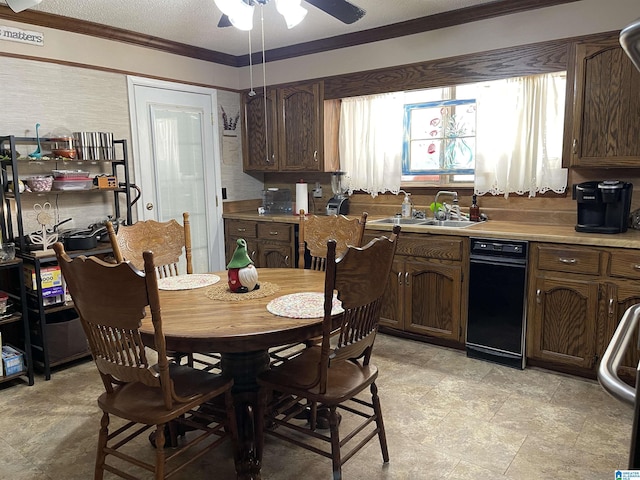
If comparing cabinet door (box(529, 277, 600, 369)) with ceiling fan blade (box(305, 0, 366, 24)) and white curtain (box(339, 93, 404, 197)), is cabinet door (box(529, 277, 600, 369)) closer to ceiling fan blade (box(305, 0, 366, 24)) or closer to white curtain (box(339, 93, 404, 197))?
white curtain (box(339, 93, 404, 197))

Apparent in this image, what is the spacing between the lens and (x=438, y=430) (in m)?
2.40

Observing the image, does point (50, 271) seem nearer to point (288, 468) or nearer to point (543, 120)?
point (288, 468)

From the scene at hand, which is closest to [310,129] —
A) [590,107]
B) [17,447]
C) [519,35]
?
[519,35]

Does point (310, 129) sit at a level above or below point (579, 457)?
above

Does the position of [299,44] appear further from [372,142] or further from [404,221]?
[404,221]

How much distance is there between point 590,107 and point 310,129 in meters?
2.22

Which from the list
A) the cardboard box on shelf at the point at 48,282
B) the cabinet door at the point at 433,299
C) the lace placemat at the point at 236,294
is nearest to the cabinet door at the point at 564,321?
the cabinet door at the point at 433,299

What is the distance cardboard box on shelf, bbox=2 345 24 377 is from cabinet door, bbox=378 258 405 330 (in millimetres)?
2419

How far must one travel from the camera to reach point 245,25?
2.34 meters

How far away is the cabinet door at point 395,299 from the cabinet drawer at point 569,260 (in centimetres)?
96

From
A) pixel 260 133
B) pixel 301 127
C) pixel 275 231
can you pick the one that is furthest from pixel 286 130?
pixel 275 231

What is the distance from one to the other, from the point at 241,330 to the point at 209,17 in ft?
8.59

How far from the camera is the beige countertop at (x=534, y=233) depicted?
8.98ft

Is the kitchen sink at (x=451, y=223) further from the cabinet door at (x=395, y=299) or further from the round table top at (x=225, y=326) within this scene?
the round table top at (x=225, y=326)
